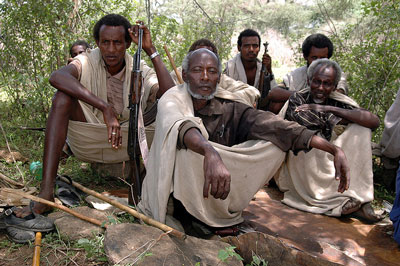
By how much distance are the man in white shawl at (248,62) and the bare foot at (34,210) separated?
3315 mm

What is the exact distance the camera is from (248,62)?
5.40 m

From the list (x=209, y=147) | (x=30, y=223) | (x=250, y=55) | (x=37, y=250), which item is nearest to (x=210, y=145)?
(x=209, y=147)

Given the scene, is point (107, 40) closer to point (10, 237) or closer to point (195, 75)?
point (195, 75)

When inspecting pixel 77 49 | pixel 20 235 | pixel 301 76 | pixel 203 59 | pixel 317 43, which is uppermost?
pixel 317 43

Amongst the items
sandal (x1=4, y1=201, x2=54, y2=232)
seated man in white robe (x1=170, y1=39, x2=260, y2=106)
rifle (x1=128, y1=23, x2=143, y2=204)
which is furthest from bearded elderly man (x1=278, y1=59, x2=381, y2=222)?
sandal (x1=4, y1=201, x2=54, y2=232)

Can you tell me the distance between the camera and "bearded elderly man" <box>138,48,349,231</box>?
270 centimetres

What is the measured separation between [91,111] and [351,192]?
2.68 m

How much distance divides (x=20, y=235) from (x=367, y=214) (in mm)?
2946

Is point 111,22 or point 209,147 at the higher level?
point 111,22

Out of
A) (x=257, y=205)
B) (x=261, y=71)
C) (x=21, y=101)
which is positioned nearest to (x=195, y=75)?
(x=257, y=205)

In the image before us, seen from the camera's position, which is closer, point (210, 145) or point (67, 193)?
point (210, 145)

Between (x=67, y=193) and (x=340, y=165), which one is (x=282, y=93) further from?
(x=67, y=193)

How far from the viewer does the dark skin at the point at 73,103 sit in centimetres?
303

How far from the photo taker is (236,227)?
3.05m
